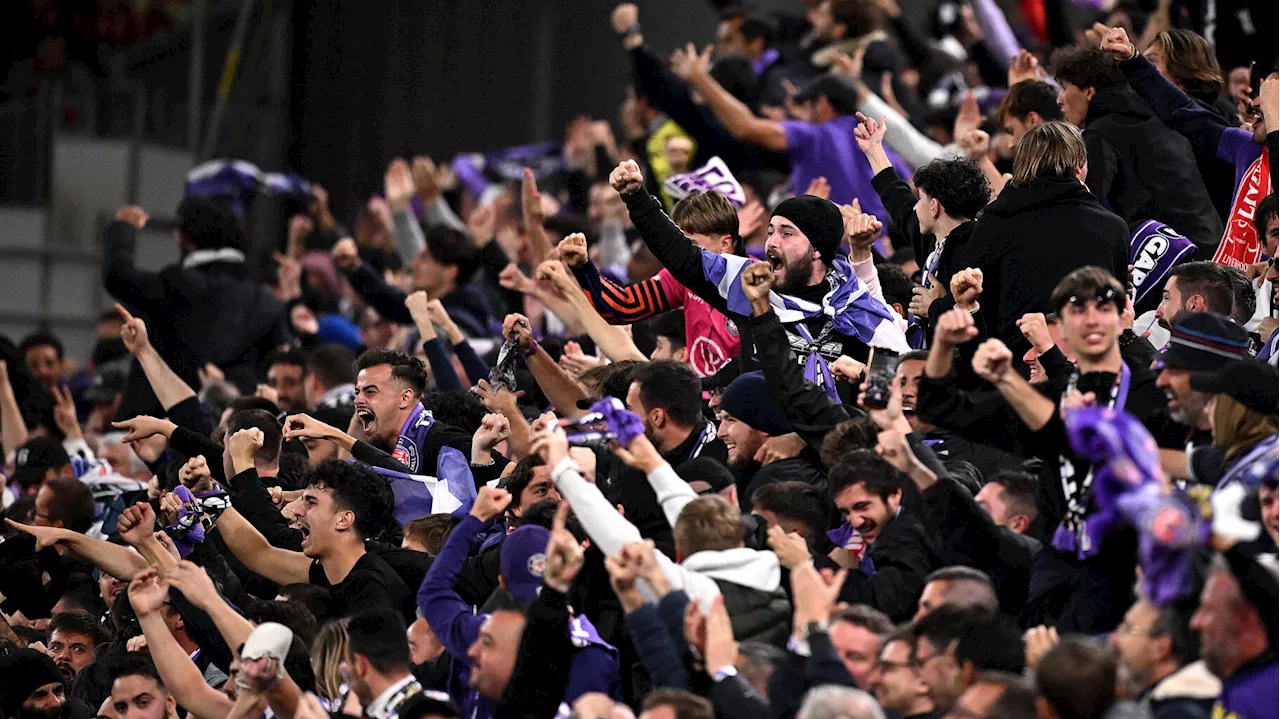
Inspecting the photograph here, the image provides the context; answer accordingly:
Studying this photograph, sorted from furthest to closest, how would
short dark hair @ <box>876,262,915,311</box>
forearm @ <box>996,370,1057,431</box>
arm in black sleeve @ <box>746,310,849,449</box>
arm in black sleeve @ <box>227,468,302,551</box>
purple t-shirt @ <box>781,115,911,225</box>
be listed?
purple t-shirt @ <box>781,115,911,225</box>
short dark hair @ <box>876,262,915,311</box>
arm in black sleeve @ <box>227,468,302,551</box>
arm in black sleeve @ <box>746,310,849,449</box>
forearm @ <box>996,370,1057,431</box>

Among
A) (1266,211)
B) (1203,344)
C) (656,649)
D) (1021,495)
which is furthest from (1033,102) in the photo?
(656,649)

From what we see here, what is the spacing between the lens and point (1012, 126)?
8273mm

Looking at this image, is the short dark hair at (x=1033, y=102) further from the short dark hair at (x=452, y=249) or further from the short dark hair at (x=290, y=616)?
the short dark hair at (x=452, y=249)

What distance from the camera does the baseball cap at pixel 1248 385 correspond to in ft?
17.2

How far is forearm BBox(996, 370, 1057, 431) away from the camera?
543 centimetres

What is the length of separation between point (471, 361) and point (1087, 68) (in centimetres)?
318

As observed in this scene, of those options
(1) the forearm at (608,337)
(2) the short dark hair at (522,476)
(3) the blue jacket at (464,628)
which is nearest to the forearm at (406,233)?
(1) the forearm at (608,337)

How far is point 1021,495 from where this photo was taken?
19.9ft

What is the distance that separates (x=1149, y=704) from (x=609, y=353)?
142 inches

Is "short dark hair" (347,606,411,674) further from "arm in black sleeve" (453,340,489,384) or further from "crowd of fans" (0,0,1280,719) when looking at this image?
"arm in black sleeve" (453,340,489,384)

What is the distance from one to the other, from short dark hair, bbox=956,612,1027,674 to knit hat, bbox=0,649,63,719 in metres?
3.78

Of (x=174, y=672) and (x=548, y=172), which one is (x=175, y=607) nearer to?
(x=174, y=672)

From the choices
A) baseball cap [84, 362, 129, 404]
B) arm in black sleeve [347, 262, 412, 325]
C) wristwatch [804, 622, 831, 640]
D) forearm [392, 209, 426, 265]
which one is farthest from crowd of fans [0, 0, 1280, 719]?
baseball cap [84, 362, 129, 404]

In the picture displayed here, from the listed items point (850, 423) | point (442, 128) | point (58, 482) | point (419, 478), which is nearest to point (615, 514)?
point (850, 423)
